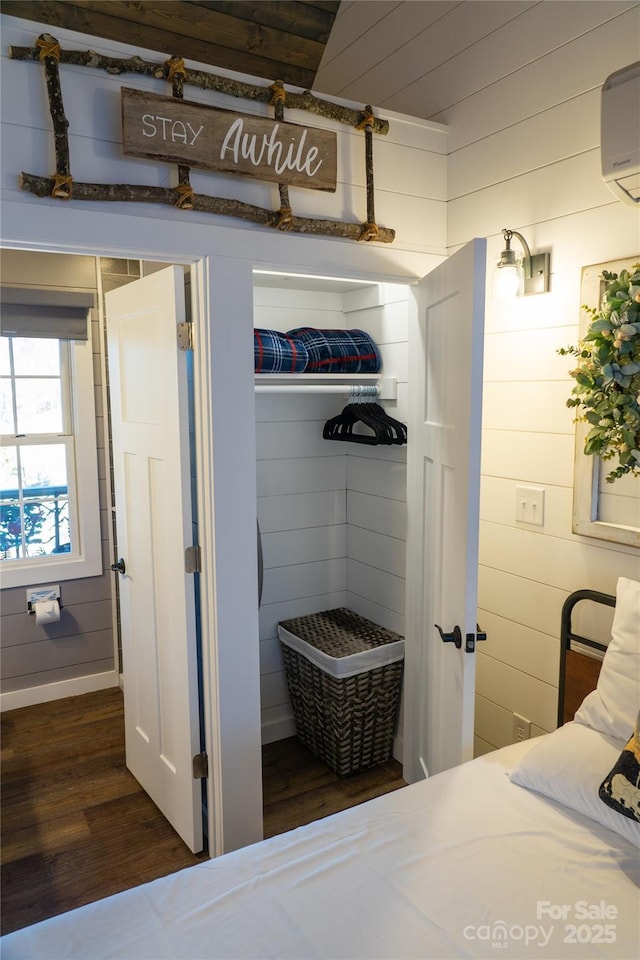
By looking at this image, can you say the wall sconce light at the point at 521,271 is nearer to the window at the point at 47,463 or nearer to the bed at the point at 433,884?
the bed at the point at 433,884

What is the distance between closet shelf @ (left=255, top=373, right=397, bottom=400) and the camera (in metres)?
2.68

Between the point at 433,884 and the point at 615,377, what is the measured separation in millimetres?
1347

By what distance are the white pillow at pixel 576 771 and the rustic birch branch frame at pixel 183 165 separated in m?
1.75

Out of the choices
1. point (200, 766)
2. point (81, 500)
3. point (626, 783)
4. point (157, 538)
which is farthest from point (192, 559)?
point (81, 500)

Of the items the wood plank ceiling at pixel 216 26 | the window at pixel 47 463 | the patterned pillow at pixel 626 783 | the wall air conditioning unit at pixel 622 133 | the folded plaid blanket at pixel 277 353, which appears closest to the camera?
the patterned pillow at pixel 626 783

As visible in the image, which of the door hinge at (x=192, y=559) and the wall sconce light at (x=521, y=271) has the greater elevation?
the wall sconce light at (x=521, y=271)

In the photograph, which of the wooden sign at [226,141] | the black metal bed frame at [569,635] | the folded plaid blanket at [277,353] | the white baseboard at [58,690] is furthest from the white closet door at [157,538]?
the black metal bed frame at [569,635]

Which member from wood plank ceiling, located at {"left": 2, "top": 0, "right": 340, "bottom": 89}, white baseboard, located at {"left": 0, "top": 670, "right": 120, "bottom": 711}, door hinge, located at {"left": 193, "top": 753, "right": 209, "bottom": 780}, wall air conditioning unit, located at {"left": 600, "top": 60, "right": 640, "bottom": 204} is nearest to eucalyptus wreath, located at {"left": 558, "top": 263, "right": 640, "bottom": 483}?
wall air conditioning unit, located at {"left": 600, "top": 60, "right": 640, "bottom": 204}

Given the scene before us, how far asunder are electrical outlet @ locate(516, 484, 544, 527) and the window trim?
2.32 metres

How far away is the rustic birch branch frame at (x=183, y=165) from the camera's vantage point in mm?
1777

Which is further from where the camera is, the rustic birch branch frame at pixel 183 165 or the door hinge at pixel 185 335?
the door hinge at pixel 185 335

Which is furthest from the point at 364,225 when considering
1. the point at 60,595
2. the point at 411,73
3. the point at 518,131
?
the point at 60,595

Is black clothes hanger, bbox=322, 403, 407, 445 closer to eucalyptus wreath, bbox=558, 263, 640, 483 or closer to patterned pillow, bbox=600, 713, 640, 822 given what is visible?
eucalyptus wreath, bbox=558, 263, 640, 483

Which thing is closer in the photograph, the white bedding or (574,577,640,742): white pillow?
the white bedding
